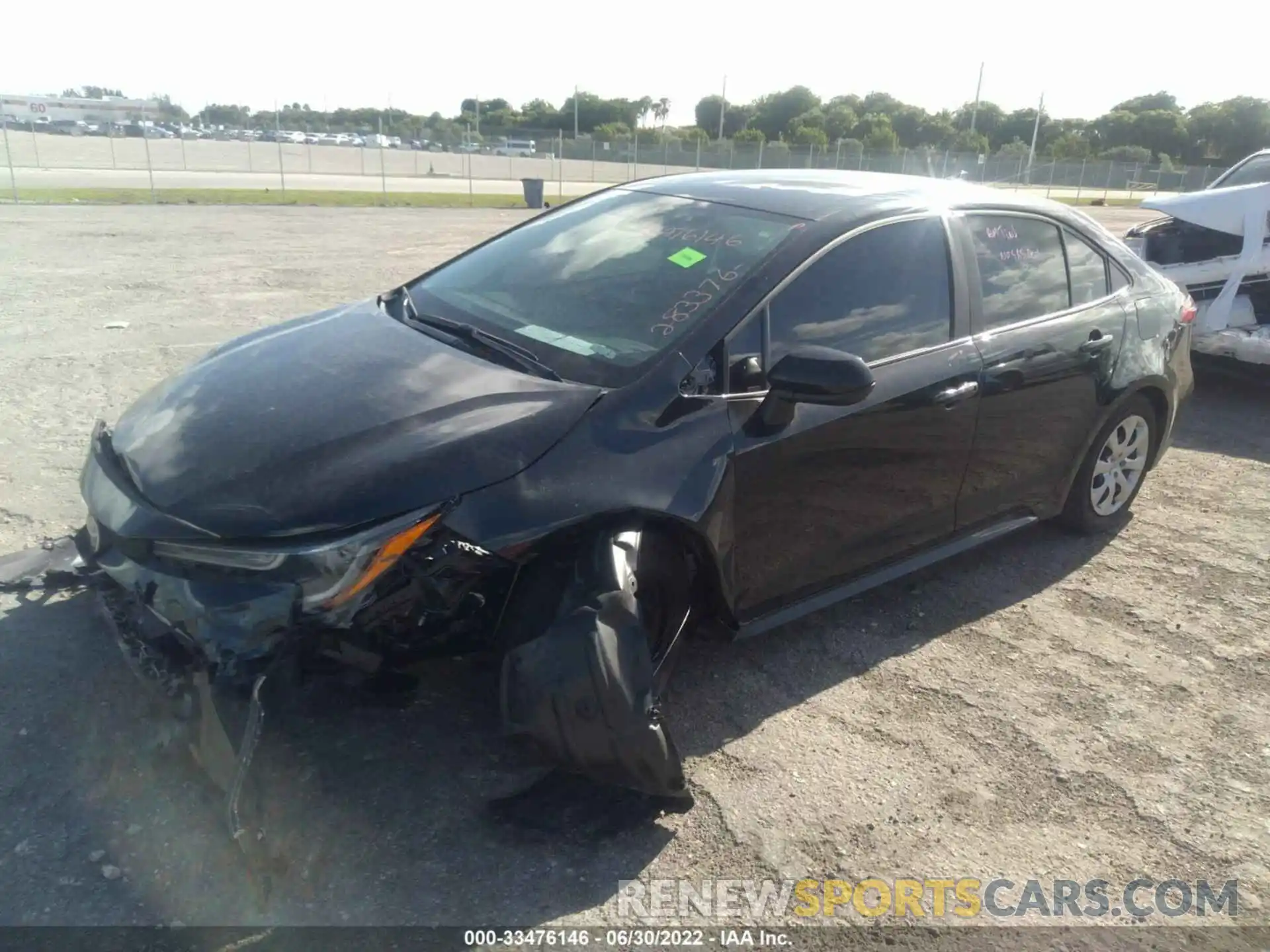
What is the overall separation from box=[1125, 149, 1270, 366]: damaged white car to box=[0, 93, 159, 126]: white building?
7342 cm

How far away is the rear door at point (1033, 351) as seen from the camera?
3951mm

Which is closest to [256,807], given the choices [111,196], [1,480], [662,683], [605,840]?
[605,840]

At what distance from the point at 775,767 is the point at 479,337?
179 centimetres

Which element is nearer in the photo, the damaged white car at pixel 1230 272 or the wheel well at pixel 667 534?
the wheel well at pixel 667 534

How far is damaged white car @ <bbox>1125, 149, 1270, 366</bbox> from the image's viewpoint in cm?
734

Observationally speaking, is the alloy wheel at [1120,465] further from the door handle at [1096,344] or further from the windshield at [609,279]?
the windshield at [609,279]

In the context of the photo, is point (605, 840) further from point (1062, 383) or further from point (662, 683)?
point (1062, 383)

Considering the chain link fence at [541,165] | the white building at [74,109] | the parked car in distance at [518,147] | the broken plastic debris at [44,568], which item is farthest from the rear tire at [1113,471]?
the white building at [74,109]

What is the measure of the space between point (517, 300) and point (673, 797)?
1.94 m

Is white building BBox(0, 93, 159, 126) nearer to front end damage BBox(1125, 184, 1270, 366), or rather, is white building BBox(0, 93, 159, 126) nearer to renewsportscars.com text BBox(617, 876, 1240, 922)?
front end damage BBox(1125, 184, 1270, 366)

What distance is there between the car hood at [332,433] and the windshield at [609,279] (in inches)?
10.1

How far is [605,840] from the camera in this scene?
8.96ft

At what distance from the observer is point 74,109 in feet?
240

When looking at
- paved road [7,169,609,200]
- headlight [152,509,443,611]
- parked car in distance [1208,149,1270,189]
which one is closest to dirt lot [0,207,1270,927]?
headlight [152,509,443,611]
